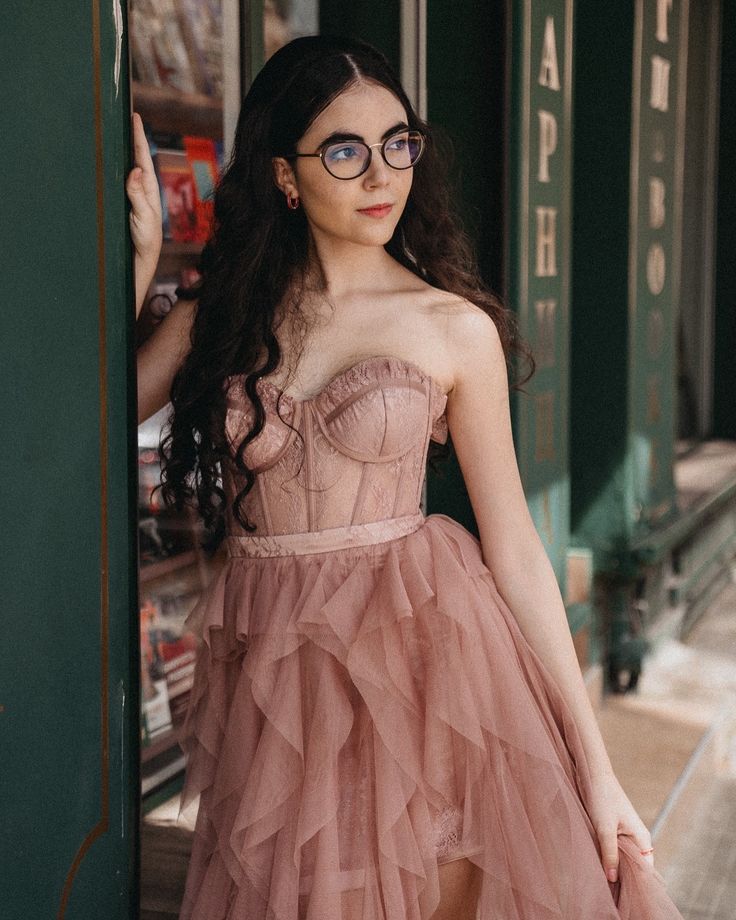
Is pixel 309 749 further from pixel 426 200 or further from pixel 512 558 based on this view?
pixel 426 200

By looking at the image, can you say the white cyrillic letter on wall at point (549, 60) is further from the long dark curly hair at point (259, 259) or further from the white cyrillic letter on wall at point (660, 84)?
the long dark curly hair at point (259, 259)

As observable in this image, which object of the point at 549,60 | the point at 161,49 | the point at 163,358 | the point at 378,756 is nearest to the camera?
the point at 378,756

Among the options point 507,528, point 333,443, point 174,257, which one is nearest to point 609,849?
point 507,528

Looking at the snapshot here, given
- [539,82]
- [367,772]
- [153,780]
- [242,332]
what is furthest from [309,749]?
[539,82]

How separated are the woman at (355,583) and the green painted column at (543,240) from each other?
1801 mm

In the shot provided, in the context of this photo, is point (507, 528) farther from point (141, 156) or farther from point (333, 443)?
point (141, 156)

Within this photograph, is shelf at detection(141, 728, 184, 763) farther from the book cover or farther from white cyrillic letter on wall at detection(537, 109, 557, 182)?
white cyrillic letter on wall at detection(537, 109, 557, 182)

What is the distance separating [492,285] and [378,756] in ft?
7.23

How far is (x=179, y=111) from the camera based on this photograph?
326 cm

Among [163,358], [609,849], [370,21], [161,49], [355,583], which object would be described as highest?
[370,21]

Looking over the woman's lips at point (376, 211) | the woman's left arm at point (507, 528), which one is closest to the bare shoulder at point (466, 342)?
the woman's left arm at point (507, 528)

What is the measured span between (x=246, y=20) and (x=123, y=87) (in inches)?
47.3

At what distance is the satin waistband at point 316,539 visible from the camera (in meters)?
1.94

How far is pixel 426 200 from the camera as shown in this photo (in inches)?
87.2
